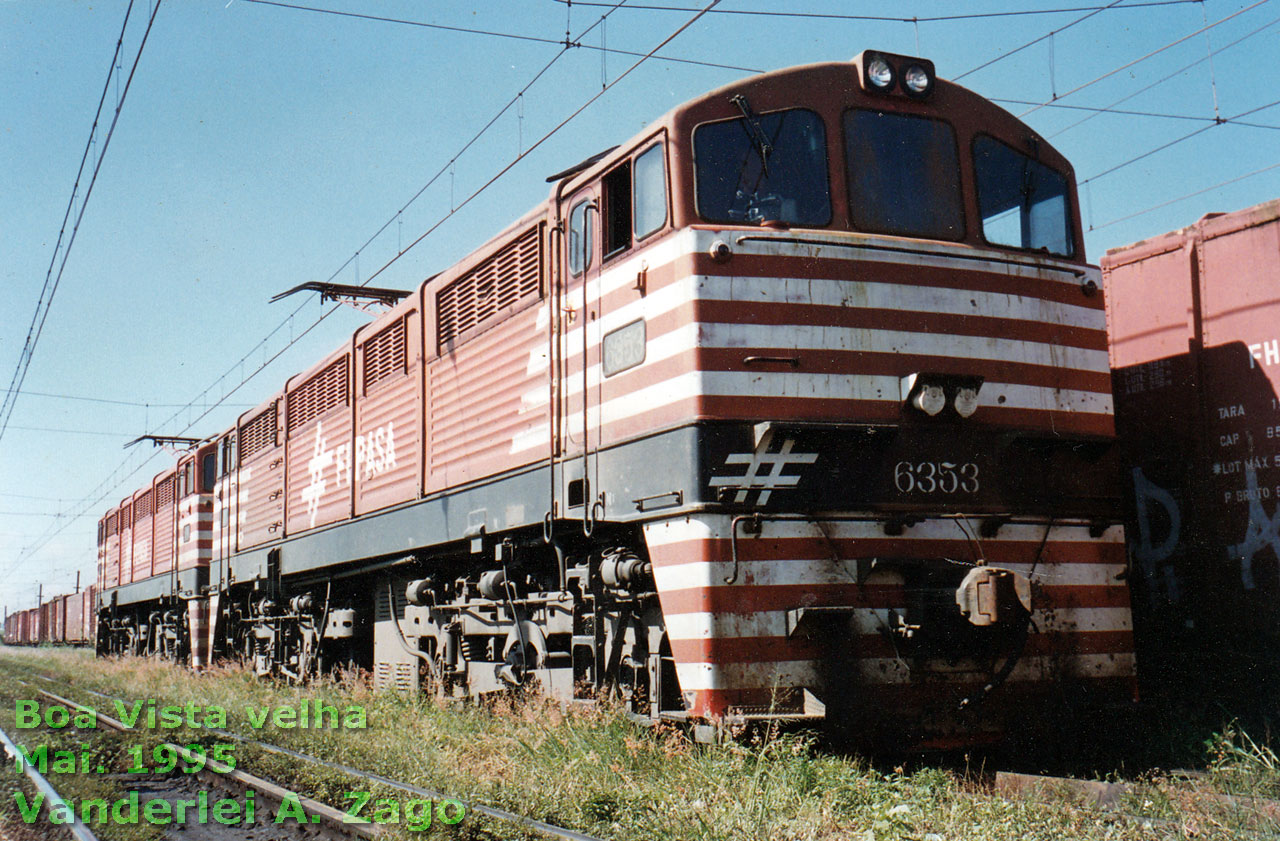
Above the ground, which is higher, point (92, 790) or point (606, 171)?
point (606, 171)

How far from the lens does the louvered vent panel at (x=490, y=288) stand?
7.73 metres

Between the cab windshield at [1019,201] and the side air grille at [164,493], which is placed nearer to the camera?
the cab windshield at [1019,201]

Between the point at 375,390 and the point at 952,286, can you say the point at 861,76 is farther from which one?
the point at 375,390

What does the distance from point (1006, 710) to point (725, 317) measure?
2583 mm

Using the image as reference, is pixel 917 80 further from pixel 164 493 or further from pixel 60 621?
pixel 60 621

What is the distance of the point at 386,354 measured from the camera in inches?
415

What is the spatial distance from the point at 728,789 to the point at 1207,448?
4.17 metres

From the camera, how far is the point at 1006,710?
5.98 meters

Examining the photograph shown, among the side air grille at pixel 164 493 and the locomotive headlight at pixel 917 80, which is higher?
the locomotive headlight at pixel 917 80

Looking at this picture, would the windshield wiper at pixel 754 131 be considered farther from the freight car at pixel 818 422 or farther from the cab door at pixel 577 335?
the cab door at pixel 577 335

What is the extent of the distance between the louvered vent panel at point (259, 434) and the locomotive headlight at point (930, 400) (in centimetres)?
1048

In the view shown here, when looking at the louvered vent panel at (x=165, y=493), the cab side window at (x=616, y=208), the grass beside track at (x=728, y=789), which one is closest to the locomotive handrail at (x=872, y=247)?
the cab side window at (x=616, y=208)

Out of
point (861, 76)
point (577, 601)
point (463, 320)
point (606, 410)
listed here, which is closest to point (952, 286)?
point (861, 76)

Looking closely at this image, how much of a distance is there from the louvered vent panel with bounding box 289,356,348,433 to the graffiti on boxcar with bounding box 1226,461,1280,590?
27.2ft
